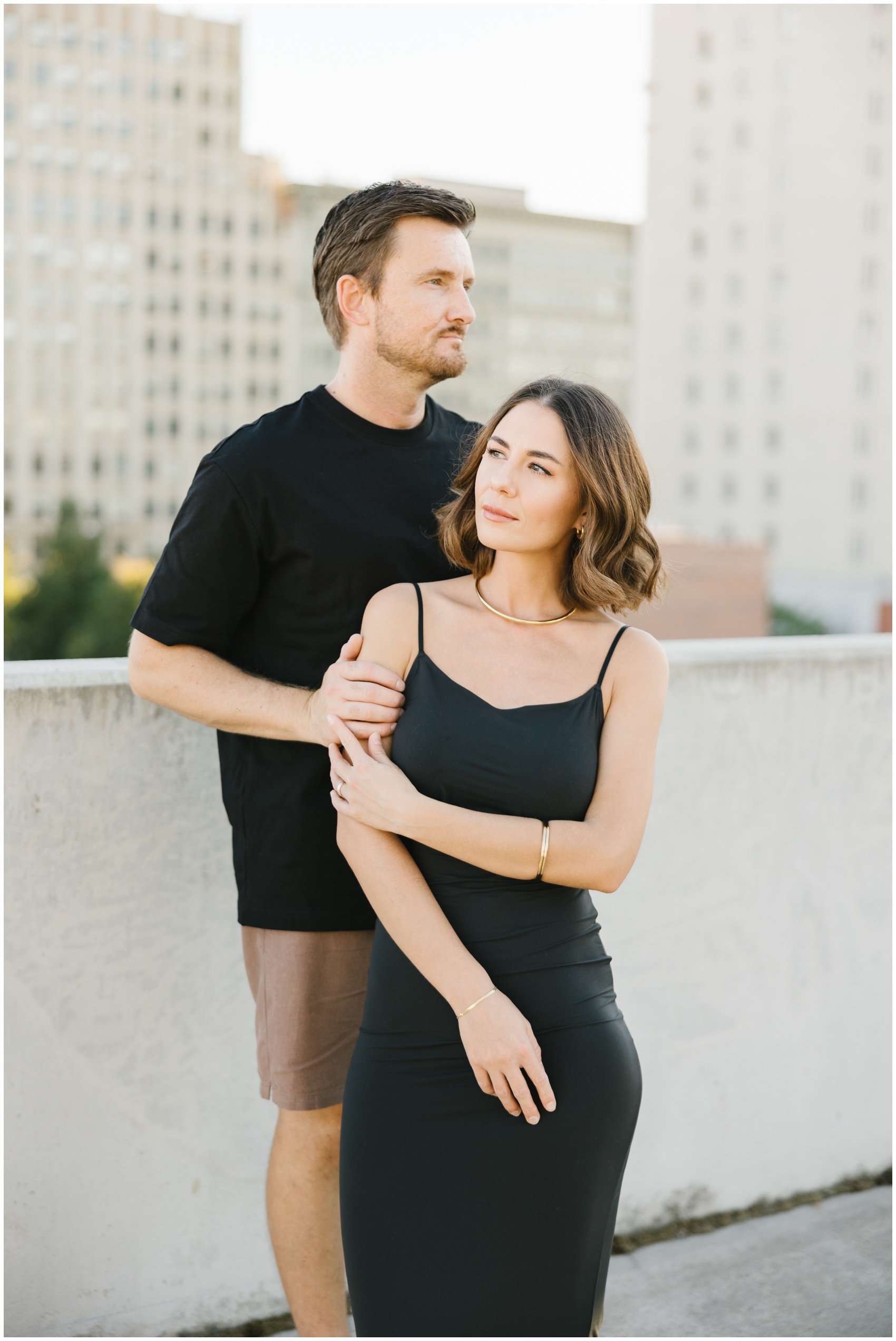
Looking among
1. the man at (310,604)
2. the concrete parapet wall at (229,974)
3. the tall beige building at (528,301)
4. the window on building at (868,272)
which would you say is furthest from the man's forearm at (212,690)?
the tall beige building at (528,301)

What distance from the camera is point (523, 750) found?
179 centimetres

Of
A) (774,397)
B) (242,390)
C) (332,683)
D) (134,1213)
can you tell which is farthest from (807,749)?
(242,390)

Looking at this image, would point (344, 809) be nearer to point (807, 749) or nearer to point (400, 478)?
point (400, 478)

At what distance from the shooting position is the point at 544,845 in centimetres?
174

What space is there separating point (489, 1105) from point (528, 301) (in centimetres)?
10542

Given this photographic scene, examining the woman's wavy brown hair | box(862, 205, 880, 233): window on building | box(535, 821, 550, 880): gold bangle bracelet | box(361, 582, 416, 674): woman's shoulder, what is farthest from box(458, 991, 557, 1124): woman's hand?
box(862, 205, 880, 233): window on building

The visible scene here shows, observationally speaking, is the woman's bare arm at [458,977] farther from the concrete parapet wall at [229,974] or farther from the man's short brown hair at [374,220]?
the man's short brown hair at [374,220]

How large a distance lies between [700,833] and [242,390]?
305 feet

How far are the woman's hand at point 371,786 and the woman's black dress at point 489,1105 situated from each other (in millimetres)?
46

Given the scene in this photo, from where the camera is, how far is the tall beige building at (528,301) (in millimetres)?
94250

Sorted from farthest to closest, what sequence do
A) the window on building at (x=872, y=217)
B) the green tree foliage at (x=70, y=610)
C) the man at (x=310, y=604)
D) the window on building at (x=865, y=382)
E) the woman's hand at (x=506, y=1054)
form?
the window on building at (x=865, y=382) → the window on building at (x=872, y=217) → the green tree foliage at (x=70, y=610) → the man at (x=310, y=604) → the woman's hand at (x=506, y=1054)

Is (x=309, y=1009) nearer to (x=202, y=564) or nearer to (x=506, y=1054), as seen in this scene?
(x=506, y=1054)

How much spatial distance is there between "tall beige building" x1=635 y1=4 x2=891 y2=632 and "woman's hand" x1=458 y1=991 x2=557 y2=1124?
80029mm

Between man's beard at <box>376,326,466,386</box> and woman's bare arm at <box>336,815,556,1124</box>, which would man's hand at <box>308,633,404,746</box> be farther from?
man's beard at <box>376,326,466,386</box>
